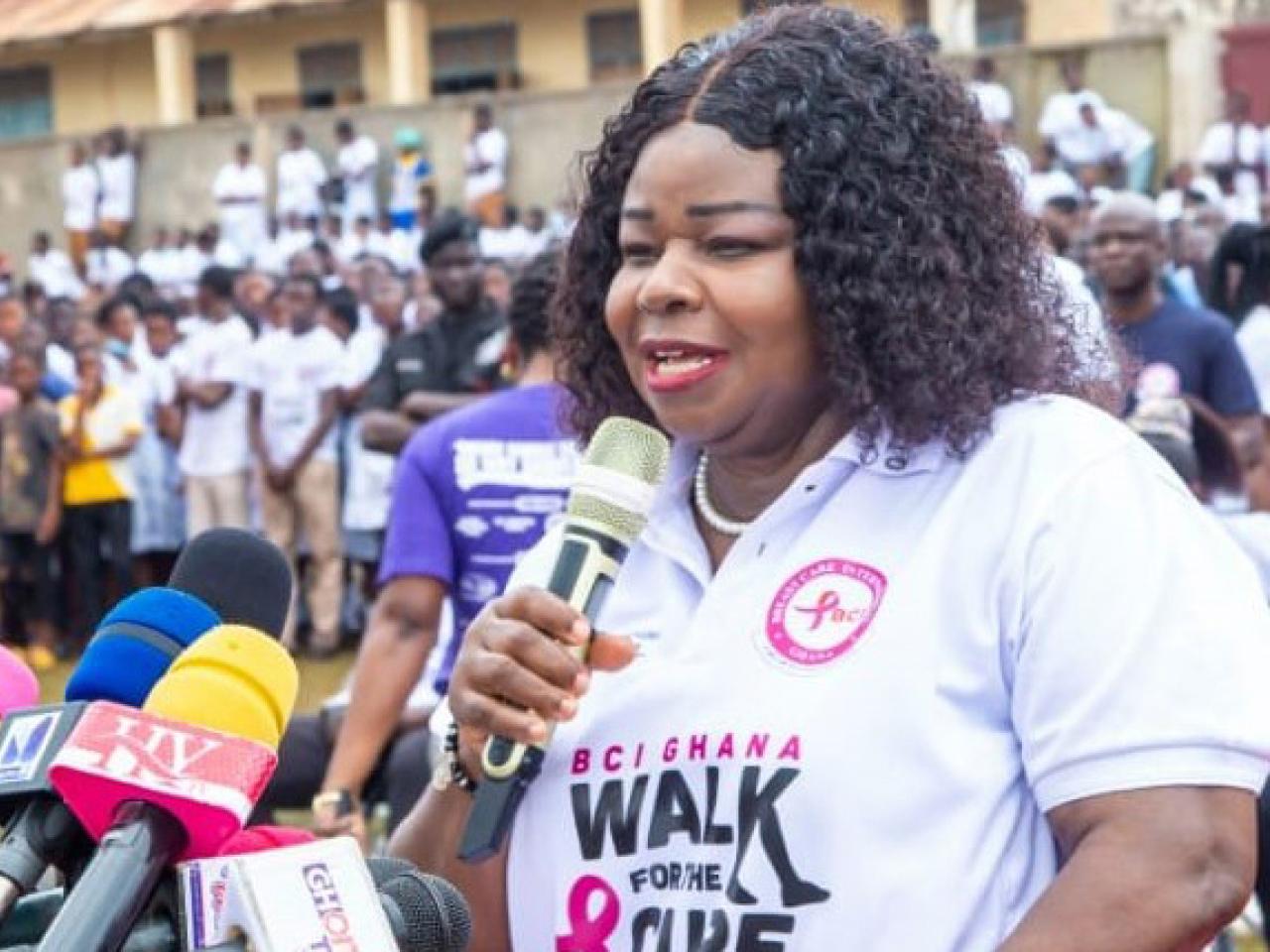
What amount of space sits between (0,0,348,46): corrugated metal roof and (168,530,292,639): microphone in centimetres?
3204

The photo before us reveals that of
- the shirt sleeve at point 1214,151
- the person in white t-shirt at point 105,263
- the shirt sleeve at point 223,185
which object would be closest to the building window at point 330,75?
the shirt sleeve at point 223,185

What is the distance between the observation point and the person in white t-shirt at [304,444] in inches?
529

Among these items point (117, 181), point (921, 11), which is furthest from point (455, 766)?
point (117, 181)

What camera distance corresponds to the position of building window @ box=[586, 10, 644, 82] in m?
32.3

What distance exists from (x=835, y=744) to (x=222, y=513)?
12.1 m

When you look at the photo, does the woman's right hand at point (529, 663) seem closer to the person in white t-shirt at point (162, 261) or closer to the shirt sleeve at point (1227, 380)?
the shirt sleeve at point (1227, 380)

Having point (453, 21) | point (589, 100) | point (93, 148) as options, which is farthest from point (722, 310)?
point (453, 21)

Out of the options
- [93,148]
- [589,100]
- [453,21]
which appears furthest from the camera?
[453,21]

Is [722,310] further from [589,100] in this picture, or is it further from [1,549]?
[589,100]

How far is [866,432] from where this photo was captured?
2281 mm

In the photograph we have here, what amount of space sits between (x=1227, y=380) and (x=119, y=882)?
18.8 ft

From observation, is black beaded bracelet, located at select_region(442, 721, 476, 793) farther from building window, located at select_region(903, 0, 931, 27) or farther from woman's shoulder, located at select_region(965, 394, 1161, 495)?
building window, located at select_region(903, 0, 931, 27)

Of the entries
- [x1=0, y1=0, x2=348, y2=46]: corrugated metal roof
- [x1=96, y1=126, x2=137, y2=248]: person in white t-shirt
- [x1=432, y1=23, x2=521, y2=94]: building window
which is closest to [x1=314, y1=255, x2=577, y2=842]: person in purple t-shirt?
[x1=96, y1=126, x2=137, y2=248]: person in white t-shirt

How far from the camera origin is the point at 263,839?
1.94 meters
